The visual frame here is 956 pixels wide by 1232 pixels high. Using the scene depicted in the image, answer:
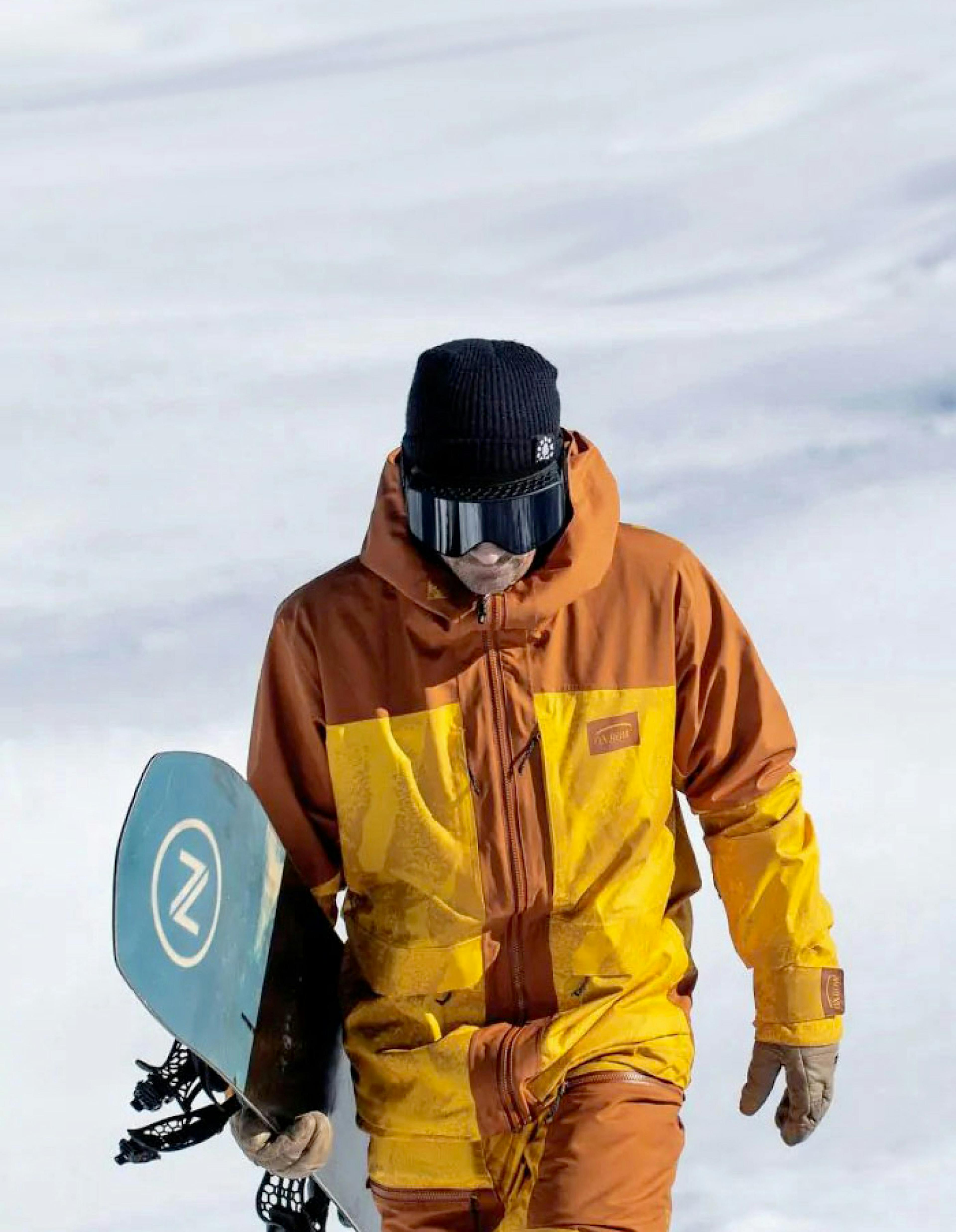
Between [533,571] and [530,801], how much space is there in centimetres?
34

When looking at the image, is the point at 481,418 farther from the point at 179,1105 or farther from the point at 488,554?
the point at 179,1105

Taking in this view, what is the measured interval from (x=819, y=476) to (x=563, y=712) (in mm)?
4096

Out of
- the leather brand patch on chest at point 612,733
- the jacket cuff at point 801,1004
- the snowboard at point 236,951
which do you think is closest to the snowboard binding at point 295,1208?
the snowboard at point 236,951

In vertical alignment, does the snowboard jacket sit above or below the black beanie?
below

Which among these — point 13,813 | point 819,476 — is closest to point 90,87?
point 819,476

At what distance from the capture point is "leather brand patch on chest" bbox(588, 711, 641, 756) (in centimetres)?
318

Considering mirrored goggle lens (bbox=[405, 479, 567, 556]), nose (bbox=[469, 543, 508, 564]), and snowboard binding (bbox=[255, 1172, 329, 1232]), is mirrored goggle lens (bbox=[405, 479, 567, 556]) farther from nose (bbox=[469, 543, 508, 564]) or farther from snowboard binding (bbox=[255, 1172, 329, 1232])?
snowboard binding (bbox=[255, 1172, 329, 1232])

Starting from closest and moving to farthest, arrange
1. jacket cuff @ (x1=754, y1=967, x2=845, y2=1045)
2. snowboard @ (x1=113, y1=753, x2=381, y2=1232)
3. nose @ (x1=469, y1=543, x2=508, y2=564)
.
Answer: snowboard @ (x1=113, y1=753, x2=381, y2=1232), nose @ (x1=469, y1=543, x2=508, y2=564), jacket cuff @ (x1=754, y1=967, x2=845, y2=1045)

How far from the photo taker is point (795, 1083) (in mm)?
3346

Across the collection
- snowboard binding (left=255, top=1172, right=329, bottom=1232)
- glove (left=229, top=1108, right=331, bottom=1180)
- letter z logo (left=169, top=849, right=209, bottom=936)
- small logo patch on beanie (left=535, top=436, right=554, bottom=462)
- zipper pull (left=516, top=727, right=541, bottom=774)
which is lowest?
snowboard binding (left=255, top=1172, right=329, bottom=1232)

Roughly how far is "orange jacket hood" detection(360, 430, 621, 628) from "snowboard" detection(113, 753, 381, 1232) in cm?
39

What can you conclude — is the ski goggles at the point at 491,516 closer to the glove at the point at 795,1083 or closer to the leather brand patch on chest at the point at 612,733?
the leather brand patch on chest at the point at 612,733

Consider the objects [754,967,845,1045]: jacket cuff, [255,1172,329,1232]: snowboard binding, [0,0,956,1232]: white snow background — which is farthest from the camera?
[0,0,956,1232]: white snow background

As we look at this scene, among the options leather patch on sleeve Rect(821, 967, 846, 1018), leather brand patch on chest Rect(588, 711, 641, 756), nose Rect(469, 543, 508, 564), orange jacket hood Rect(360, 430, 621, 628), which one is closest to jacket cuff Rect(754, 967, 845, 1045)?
leather patch on sleeve Rect(821, 967, 846, 1018)
